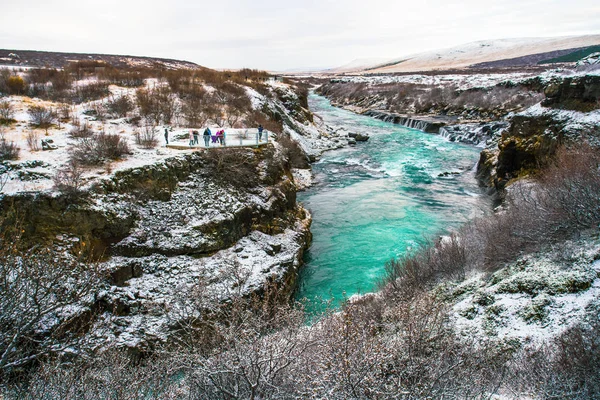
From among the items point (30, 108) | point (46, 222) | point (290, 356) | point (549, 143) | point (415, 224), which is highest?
point (30, 108)

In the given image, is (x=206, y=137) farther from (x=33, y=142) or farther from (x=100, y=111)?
(x=100, y=111)

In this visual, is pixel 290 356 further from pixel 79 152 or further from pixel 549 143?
pixel 549 143

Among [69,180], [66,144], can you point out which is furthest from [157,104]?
[69,180]

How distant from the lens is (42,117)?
64.8ft

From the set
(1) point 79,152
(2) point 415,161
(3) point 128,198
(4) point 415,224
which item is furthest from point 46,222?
(2) point 415,161

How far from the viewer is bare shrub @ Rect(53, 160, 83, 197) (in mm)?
13898

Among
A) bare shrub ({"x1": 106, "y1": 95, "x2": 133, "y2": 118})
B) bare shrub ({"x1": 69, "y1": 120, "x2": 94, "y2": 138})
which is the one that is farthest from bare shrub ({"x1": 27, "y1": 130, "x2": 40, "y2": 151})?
bare shrub ({"x1": 106, "y1": 95, "x2": 133, "y2": 118})

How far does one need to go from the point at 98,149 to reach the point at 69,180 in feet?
9.70

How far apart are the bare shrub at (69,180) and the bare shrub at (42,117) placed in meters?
6.26

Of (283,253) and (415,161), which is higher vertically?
(415,161)

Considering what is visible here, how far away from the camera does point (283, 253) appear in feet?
55.5

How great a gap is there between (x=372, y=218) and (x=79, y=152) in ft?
55.4

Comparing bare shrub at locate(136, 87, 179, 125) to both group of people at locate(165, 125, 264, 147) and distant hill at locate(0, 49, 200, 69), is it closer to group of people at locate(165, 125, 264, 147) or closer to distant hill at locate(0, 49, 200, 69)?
group of people at locate(165, 125, 264, 147)

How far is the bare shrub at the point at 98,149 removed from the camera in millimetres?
16250
